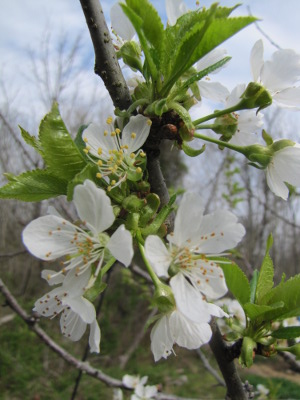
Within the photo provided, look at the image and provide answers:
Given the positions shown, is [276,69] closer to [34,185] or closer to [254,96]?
[254,96]

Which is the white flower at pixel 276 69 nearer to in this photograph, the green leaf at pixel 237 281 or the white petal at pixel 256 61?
the white petal at pixel 256 61

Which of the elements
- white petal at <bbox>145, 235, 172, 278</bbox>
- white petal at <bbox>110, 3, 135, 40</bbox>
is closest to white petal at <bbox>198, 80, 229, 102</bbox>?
white petal at <bbox>110, 3, 135, 40</bbox>

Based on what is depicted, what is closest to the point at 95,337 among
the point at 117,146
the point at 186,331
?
the point at 186,331

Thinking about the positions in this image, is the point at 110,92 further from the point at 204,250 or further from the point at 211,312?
the point at 211,312

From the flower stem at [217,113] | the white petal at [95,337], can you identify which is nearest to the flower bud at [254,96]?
the flower stem at [217,113]

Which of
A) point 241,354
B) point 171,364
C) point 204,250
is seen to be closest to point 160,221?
point 204,250

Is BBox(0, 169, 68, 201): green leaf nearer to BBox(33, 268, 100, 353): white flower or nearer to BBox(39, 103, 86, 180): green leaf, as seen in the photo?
BBox(39, 103, 86, 180): green leaf
